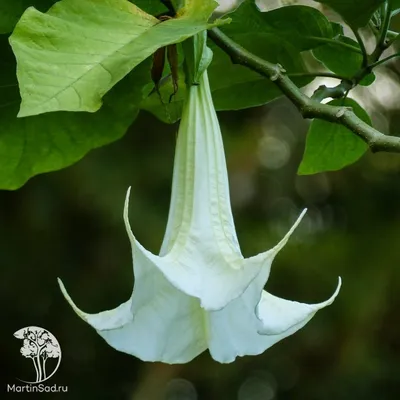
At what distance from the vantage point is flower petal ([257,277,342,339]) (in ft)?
1.59

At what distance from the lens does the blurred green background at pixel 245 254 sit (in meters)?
2.63

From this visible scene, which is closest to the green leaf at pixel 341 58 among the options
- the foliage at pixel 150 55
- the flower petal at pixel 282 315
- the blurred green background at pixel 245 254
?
the foliage at pixel 150 55

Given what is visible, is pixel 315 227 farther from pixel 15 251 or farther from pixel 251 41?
pixel 251 41

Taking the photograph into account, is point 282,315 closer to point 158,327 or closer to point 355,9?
point 158,327

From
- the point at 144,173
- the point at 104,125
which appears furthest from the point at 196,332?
the point at 144,173

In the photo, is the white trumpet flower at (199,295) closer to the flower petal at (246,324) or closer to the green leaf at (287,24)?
the flower petal at (246,324)

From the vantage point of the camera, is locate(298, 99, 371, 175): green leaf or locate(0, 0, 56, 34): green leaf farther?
locate(298, 99, 371, 175): green leaf

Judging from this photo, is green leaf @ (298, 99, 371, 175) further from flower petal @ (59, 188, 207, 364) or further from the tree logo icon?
the tree logo icon

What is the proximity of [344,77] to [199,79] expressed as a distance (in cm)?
20

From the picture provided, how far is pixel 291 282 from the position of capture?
2.70 metres

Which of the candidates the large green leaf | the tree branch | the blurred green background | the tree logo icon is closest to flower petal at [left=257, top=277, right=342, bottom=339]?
the tree branch

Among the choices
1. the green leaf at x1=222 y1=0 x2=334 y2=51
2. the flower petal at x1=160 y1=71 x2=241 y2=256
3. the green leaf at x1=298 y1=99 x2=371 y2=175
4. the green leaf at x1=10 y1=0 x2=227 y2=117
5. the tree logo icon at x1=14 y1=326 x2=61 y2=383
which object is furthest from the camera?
the tree logo icon at x1=14 y1=326 x2=61 y2=383

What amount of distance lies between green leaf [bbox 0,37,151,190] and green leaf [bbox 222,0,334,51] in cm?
9


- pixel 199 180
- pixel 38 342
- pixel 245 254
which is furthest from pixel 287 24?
pixel 245 254
